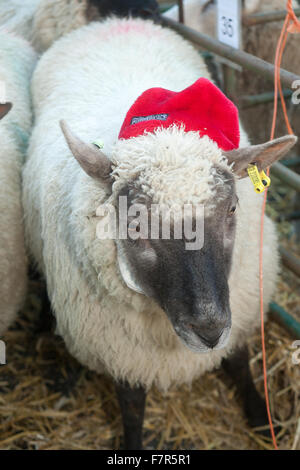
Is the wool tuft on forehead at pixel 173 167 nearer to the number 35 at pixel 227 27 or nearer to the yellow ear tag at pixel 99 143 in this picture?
the yellow ear tag at pixel 99 143

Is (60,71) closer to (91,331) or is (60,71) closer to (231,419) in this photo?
(91,331)

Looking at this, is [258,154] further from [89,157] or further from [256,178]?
[89,157]

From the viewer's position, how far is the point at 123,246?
4.97 ft

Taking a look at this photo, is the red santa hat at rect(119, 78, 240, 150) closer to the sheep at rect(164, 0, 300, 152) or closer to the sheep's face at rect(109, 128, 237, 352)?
the sheep's face at rect(109, 128, 237, 352)

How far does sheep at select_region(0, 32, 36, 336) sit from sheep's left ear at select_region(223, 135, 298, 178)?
1.14 metres

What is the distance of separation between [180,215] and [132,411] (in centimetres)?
106

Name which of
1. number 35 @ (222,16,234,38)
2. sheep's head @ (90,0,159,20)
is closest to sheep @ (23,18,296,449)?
sheep's head @ (90,0,159,20)

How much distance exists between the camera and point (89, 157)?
1.45m

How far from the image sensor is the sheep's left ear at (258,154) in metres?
1.46

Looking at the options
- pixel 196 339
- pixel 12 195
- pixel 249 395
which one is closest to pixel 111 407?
pixel 249 395

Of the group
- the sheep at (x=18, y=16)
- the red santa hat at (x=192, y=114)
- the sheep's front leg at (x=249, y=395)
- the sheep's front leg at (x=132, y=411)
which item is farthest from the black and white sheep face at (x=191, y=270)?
the sheep at (x=18, y=16)

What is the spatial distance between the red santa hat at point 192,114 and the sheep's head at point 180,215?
0.04 meters

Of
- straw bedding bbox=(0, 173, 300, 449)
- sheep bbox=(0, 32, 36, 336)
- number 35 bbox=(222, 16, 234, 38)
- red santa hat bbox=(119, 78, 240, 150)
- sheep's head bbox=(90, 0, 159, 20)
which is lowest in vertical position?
straw bedding bbox=(0, 173, 300, 449)

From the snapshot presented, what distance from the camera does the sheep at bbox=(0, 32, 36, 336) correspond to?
221 centimetres
